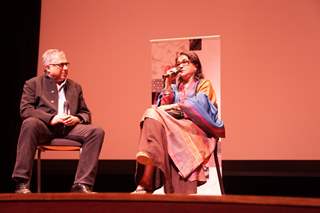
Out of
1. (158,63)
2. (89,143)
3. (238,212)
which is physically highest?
(158,63)

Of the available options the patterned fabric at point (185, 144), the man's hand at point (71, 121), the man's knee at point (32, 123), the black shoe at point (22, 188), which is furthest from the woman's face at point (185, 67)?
the black shoe at point (22, 188)

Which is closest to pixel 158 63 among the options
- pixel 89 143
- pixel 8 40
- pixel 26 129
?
pixel 89 143

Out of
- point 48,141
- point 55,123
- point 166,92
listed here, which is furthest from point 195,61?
point 48,141

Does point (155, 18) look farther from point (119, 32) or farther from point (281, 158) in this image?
point (281, 158)

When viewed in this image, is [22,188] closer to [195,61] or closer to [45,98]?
[45,98]

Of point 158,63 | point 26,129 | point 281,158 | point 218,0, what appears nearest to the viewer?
point 26,129

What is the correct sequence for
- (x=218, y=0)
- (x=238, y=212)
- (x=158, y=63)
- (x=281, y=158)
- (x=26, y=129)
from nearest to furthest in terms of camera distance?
(x=238, y=212)
(x=26, y=129)
(x=158, y=63)
(x=281, y=158)
(x=218, y=0)

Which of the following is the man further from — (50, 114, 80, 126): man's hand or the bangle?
the bangle

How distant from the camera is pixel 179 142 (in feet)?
10.6

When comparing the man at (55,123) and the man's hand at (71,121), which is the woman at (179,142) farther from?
the man's hand at (71,121)

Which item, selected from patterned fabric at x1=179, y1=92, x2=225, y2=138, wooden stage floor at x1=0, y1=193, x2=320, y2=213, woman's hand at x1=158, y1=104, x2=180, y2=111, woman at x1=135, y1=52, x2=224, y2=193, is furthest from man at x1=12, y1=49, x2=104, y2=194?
wooden stage floor at x1=0, y1=193, x2=320, y2=213

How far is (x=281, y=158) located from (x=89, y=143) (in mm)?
1703

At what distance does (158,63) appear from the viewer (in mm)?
3771

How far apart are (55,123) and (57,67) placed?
45cm
